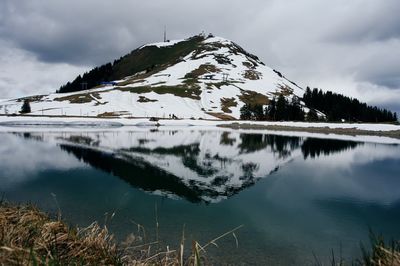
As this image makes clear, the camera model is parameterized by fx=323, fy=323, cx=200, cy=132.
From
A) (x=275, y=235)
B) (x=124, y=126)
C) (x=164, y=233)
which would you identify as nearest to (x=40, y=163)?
(x=164, y=233)

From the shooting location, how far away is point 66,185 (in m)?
22.7

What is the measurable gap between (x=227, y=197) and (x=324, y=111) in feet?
620

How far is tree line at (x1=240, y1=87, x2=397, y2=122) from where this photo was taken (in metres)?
144

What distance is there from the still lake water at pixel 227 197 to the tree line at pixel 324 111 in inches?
4203

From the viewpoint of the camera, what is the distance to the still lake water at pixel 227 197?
13.7 meters

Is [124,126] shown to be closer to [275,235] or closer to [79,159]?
[79,159]

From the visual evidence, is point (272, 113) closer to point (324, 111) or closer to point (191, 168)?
point (324, 111)

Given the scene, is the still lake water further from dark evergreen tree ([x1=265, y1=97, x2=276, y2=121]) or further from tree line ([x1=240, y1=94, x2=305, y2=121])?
dark evergreen tree ([x1=265, y1=97, x2=276, y2=121])

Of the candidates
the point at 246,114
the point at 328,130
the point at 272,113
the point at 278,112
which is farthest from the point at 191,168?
the point at 272,113

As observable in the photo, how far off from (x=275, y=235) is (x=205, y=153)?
1157 inches

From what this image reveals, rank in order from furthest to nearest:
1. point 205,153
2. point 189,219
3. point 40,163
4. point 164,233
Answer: point 205,153 < point 40,163 < point 189,219 < point 164,233

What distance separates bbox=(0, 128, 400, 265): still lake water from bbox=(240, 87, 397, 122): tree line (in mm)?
106747

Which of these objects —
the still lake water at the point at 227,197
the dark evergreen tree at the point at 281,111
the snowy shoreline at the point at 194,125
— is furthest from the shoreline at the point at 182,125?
the still lake water at the point at 227,197

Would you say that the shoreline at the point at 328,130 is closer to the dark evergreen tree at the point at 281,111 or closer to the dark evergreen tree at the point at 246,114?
the dark evergreen tree at the point at 246,114
